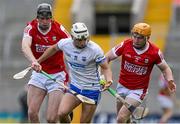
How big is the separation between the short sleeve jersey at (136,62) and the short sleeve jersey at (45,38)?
40.9 inches

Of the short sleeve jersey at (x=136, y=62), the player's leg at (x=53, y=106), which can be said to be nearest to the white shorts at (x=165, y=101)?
the short sleeve jersey at (x=136, y=62)

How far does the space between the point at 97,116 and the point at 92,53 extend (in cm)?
904

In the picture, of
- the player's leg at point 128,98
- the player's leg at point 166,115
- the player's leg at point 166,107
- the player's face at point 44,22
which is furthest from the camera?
the player's leg at point 166,107

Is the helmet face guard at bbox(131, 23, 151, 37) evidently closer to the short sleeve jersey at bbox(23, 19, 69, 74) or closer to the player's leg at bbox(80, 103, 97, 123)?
the short sleeve jersey at bbox(23, 19, 69, 74)

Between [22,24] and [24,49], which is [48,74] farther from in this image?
[22,24]

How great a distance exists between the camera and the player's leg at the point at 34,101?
1533cm

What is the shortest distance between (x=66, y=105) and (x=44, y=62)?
3.09 feet

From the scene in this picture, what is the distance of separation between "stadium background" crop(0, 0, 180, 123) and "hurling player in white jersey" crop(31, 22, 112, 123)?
7.78 meters

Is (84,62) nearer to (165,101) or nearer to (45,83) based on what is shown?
(45,83)

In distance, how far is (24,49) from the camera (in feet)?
49.3

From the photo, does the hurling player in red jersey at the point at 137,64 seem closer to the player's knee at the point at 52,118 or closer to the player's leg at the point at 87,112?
the player's leg at the point at 87,112

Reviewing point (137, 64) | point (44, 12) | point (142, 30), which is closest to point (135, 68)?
point (137, 64)

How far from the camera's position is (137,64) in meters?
15.5

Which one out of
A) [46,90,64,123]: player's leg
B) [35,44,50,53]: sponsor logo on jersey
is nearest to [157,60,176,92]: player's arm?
[46,90,64,123]: player's leg
